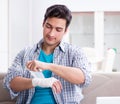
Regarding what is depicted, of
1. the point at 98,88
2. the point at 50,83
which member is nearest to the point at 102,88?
the point at 98,88

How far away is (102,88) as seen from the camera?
5.25 ft

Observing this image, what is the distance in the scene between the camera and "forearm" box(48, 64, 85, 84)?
135 cm

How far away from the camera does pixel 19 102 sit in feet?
4.95

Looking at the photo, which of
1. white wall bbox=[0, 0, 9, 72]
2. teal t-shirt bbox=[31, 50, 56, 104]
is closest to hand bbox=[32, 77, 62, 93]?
teal t-shirt bbox=[31, 50, 56, 104]

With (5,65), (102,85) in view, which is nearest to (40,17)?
(5,65)

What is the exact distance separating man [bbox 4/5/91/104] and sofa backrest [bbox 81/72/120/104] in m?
0.12

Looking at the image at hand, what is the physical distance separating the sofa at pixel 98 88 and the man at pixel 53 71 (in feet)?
0.37

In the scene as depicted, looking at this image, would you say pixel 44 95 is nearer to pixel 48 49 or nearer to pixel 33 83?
pixel 33 83

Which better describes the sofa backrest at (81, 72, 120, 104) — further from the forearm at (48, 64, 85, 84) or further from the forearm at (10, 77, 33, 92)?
the forearm at (10, 77, 33, 92)

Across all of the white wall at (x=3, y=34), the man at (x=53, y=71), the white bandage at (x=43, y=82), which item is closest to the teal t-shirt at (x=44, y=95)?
the man at (x=53, y=71)

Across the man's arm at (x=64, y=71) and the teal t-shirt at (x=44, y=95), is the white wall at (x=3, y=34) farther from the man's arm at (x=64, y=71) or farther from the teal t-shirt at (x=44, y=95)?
the man's arm at (x=64, y=71)

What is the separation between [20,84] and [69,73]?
9.9 inches

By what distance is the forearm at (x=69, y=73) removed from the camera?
1.35 metres

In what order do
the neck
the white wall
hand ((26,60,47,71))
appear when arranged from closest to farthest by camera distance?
1. hand ((26,60,47,71))
2. the neck
3. the white wall
